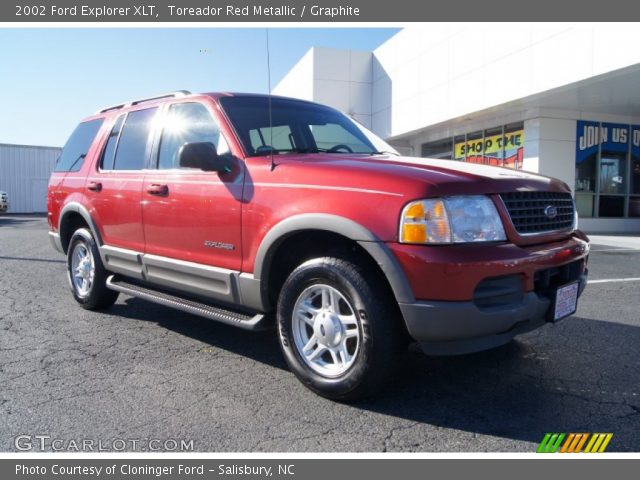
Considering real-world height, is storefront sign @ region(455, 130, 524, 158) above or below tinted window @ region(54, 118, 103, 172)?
above

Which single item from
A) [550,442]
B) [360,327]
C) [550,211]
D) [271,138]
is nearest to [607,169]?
[550,211]

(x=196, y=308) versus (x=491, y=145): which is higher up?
(x=491, y=145)

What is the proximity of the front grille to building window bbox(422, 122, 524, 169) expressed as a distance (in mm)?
12025

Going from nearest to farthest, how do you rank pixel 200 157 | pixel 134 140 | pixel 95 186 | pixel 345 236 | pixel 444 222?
pixel 444 222
pixel 345 236
pixel 200 157
pixel 134 140
pixel 95 186

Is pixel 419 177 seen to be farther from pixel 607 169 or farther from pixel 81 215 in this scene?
pixel 607 169

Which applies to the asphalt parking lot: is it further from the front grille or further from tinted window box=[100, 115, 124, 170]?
tinted window box=[100, 115, 124, 170]

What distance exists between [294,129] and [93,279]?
252 centimetres

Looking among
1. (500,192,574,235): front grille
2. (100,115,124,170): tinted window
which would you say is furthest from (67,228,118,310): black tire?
(500,192,574,235): front grille

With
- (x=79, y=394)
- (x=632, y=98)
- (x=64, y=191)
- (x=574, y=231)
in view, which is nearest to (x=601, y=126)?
(x=632, y=98)

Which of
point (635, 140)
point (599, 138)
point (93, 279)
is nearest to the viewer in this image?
point (93, 279)

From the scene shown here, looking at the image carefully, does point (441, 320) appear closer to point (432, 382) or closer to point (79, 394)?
point (432, 382)

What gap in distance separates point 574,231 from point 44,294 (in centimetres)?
561

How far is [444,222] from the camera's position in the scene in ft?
8.71

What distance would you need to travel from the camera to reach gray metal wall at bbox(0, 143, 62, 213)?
107ft
